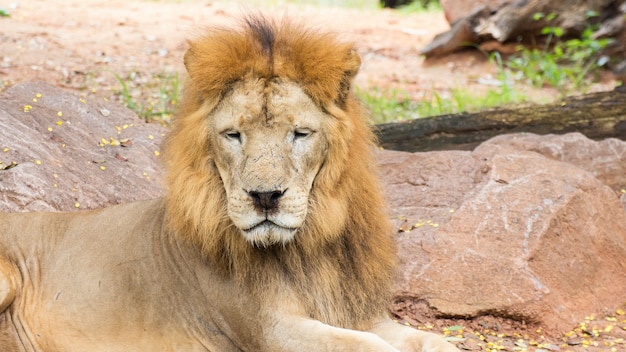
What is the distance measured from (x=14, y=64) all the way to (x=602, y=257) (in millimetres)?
6380

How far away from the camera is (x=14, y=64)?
29.5 feet

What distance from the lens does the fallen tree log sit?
7176 mm

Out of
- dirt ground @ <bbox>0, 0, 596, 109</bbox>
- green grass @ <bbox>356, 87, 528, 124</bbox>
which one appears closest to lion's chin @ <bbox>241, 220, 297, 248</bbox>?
dirt ground @ <bbox>0, 0, 596, 109</bbox>

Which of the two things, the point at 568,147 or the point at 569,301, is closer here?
the point at 569,301

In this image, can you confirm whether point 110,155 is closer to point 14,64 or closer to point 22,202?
point 22,202

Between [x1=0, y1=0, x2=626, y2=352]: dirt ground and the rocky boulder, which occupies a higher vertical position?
the rocky boulder

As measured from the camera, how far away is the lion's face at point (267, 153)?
3.46 meters

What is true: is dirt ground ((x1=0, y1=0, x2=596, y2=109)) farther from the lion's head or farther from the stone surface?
the lion's head

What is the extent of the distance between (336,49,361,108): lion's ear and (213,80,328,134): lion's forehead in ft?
0.56

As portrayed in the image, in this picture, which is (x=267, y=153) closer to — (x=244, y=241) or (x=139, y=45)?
(x=244, y=241)

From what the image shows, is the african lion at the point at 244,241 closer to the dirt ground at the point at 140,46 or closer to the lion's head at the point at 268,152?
the lion's head at the point at 268,152

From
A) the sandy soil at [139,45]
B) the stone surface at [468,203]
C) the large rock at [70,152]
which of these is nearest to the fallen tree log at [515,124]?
the stone surface at [468,203]

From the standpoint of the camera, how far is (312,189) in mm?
3736

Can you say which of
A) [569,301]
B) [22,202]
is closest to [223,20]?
[22,202]
